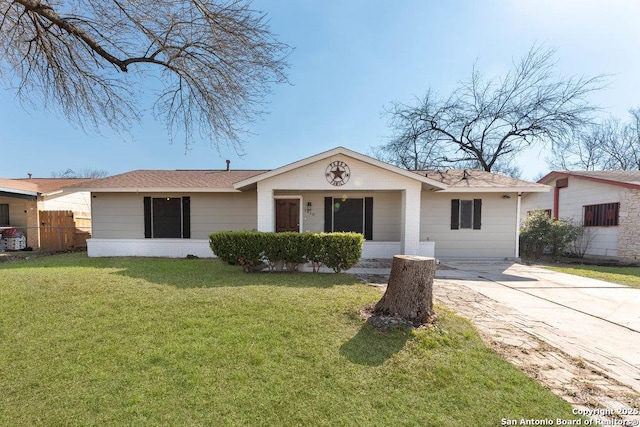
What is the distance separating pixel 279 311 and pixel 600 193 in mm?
14777

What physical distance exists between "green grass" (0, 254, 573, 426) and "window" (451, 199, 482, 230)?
7445 mm

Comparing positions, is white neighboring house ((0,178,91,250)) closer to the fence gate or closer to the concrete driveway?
the fence gate

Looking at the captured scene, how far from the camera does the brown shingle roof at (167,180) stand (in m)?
10.2

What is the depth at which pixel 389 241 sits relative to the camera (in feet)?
35.2

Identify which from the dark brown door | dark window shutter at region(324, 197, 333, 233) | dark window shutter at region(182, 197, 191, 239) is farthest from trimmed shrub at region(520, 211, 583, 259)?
dark window shutter at region(182, 197, 191, 239)

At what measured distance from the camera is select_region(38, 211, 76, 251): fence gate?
13.1 m

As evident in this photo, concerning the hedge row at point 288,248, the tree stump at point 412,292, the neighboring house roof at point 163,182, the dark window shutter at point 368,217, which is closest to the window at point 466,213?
the dark window shutter at point 368,217

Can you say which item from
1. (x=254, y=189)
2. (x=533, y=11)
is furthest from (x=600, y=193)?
(x=254, y=189)

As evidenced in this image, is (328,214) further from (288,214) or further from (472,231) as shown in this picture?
(472,231)

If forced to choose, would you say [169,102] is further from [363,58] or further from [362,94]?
[362,94]

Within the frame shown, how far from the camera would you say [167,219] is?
35.3ft

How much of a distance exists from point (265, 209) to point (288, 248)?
2561 mm

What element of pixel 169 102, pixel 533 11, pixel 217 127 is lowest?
pixel 217 127

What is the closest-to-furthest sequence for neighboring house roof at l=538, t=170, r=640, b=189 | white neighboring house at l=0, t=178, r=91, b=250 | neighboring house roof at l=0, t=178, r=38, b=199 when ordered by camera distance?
neighboring house roof at l=538, t=170, r=640, b=189
neighboring house roof at l=0, t=178, r=38, b=199
white neighboring house at l=0, t=178, r=91, b=250
